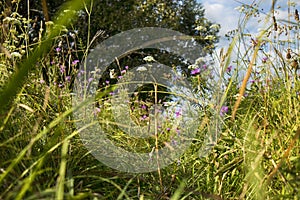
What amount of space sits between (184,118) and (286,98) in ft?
2.43

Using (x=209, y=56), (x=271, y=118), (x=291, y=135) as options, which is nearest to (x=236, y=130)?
(x=271, y=118)

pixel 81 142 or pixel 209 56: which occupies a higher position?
pixel 209 56

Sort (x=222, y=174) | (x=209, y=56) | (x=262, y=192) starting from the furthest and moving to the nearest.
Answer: (x=209, y=56), (x=222, y=174), (x=262, y=192)

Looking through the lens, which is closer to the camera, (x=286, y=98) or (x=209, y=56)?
(x=286, y=98)

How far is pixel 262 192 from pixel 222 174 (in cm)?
46

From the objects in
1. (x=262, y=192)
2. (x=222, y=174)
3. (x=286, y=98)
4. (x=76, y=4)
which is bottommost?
(x=222, y=174)

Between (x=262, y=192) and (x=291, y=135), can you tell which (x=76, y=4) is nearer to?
(x=262, y=192)

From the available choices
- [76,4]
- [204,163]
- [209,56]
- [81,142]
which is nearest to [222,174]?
[204,163]

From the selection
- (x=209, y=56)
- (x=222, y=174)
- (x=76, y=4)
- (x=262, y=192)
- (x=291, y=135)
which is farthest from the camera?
(x=209, y=56)

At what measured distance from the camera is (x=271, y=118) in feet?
6.00

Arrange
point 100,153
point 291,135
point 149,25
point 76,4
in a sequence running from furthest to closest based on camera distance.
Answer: point 149,25, point 100,153, point 291,135, point 76,4

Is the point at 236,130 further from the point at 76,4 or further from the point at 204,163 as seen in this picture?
the point at 76,4

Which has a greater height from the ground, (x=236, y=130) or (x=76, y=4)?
(x=76, y=4)

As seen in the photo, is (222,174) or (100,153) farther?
(100,153)
